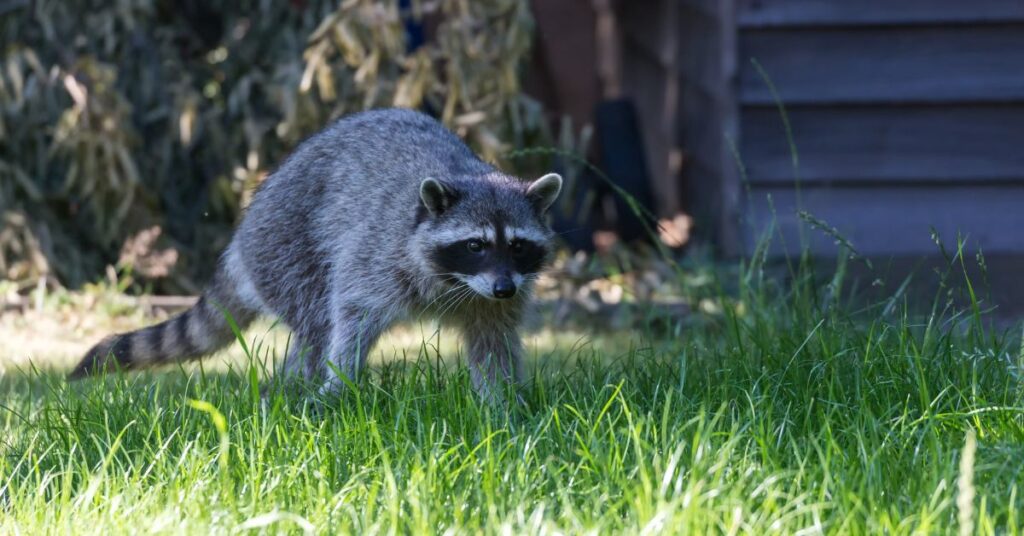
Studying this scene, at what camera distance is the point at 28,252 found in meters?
6.18

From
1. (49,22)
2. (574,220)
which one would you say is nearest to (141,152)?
(49,22)

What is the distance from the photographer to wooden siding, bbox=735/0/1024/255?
20.2 ft

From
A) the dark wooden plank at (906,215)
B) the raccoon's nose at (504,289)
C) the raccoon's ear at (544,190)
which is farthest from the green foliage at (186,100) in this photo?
the raccoon's nose at (504,289)

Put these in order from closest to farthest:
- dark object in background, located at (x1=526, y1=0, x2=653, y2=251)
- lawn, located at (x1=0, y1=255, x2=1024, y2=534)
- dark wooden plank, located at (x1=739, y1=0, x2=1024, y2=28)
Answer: lawn, located at (x1=0, y1=255, x2=1024, y2=534) < dark wooden plank, located at (x1=739, y1=0, x2=1024, y2=28) < dark object in background, located at (x1=526, y1=0, x2=653, y2=251)

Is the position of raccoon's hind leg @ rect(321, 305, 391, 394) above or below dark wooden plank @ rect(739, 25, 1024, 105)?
below

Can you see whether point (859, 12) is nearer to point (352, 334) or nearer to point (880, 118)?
point (880, 118)

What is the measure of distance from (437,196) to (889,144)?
9.04 feet

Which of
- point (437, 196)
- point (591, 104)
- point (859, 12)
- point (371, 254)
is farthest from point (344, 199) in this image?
point (591, 104)

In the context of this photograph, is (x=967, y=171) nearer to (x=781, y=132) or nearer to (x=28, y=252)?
(x=781, y=132)

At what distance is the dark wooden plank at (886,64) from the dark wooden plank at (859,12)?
5 cm

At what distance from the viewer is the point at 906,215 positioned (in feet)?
20.6

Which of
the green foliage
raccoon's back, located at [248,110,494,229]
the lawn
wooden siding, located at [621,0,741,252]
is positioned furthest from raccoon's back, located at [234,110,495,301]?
wooden siding, located at [621,0,741,252]

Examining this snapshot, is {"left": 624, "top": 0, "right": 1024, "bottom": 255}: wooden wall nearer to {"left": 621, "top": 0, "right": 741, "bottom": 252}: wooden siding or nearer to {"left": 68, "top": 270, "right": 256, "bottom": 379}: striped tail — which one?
{"left": 621, "top": 0, "right": 741, "bottom": 252}: wooden siding

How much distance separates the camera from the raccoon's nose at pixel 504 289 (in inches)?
159
